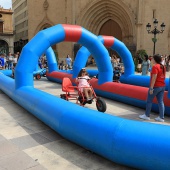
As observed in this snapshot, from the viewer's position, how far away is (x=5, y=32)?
53.5 meters

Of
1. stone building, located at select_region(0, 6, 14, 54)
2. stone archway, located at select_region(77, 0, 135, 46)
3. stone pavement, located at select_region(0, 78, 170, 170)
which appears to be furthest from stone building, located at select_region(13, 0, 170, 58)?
stone pavement, located at select_region(0, 78, 170, 170)

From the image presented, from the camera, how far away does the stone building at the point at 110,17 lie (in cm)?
2650

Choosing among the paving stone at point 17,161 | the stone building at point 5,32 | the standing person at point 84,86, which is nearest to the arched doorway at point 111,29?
the standing person at point 84,86

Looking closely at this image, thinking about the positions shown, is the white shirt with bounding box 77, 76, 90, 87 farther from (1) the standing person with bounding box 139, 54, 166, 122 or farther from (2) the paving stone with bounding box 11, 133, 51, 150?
(2) the paving stone with bounding box 11, 133, 51, 150

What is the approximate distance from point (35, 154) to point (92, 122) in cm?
109

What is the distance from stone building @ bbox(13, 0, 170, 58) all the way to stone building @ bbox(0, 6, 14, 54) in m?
15.9

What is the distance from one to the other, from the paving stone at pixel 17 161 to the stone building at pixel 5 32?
49336 millimetres

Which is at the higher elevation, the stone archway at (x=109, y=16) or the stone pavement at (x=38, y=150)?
the stone archway at (x=109, y=16)

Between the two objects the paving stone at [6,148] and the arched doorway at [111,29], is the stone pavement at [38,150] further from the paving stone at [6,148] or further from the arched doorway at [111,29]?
the arched doorway at [111,29]

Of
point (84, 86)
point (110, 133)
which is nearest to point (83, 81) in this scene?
point (84, 86)

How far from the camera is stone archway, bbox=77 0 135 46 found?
27.7 meters

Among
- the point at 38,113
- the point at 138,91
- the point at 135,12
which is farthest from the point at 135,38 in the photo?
the point at 38,113

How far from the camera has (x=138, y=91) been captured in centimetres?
764

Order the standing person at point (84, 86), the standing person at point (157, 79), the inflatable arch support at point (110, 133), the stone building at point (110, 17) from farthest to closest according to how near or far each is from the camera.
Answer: the stone building at point (110, 17), the standing person at point (84, 86), the standing person at point (157, 79), the inflatable arch support at point (110, 133)
